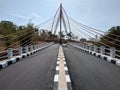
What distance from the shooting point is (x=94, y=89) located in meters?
4.81

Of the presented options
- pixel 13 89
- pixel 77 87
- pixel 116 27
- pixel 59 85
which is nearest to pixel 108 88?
pixel 77 87

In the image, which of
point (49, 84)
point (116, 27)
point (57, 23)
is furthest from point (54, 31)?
point (49, 84)

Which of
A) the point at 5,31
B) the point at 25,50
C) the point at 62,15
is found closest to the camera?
the point at 25,50

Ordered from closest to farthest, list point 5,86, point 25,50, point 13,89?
point 13,89
point 5,86
point 25,50

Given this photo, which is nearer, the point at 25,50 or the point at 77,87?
the point at 77,87

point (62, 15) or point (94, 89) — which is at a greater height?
point (62, 15)

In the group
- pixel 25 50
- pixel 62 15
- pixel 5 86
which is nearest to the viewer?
→ pixel 5 86

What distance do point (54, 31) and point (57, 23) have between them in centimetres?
355

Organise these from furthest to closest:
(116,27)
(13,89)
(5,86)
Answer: (116,27) → (5,86) → (13,89)

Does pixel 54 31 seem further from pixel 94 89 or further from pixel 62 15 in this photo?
pixel 94 89

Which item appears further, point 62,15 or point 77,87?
point 62,15

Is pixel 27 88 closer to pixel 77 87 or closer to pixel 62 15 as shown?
pixel 77 87

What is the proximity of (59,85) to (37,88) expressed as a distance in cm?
57

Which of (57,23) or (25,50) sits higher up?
(57,23)
